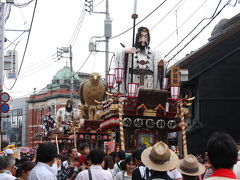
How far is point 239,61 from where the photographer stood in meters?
23.4

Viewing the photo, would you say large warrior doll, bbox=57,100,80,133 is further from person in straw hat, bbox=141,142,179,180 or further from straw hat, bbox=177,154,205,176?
person in straw hat, bbox=141,142,179,180

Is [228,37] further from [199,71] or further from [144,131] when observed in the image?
[144,131]

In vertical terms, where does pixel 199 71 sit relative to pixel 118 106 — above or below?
above

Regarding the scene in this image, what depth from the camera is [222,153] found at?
165 inches

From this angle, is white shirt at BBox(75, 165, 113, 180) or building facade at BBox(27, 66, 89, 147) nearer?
white shirt at BBox(75, 165, 113, 180)

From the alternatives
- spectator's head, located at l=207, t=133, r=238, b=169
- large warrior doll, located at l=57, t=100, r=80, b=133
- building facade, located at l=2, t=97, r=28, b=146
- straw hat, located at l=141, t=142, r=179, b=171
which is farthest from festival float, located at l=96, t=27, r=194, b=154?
building facade, located at l=2, t=97, r=28, b=146

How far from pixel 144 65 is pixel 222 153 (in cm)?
1454

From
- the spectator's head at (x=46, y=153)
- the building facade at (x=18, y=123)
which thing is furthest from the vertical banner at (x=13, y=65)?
the building facade at (x=18, y=123)

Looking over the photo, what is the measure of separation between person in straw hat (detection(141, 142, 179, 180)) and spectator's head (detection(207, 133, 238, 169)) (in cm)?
116

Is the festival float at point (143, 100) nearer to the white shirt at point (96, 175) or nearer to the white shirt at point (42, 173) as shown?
the white shirt at point (96, 175)

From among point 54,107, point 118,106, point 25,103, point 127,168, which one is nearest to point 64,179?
point 127,168

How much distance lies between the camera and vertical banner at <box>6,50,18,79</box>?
23.5m

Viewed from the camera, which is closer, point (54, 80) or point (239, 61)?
point (239, 61)

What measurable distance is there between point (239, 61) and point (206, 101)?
2509 millimetres
